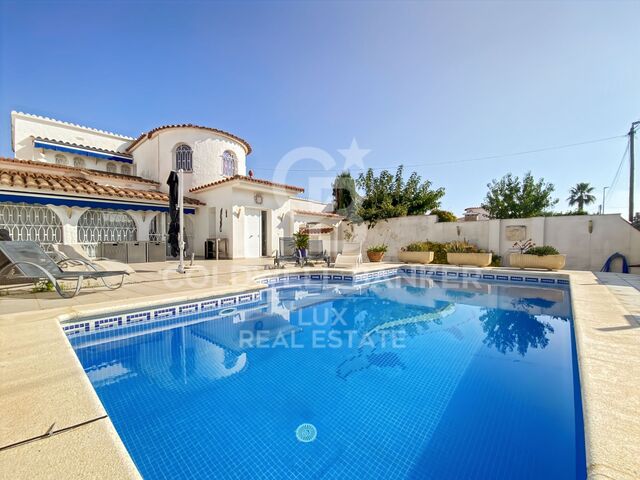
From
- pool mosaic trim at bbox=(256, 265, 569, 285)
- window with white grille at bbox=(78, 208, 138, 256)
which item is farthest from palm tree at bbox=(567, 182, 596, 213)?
window with white grille at bbox=(78, 208, 138, 256)

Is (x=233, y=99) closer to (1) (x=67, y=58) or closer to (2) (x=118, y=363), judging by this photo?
(1) (x=67, y=58)

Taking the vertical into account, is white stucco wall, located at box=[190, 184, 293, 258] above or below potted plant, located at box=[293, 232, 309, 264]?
above

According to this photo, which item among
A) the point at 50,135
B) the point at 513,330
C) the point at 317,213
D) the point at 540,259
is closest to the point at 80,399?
the point at 513,330

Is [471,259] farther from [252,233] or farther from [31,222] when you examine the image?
[31,222]

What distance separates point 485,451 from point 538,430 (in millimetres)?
760

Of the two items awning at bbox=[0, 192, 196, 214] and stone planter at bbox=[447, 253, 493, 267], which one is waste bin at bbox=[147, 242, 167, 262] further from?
stone planter at bbox=[447, 253, 493, 267]

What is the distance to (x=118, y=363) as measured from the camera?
4703 millimetres

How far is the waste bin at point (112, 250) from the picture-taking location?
13.1 metres

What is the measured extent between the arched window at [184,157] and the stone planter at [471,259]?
56.7 ft

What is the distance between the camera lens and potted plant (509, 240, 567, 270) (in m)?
12.8

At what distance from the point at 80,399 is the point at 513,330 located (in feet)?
25.7

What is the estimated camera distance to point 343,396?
3.84m

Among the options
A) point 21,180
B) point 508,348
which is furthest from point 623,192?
point 21,180

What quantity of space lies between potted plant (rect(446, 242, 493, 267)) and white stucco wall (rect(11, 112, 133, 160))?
1022 inches
